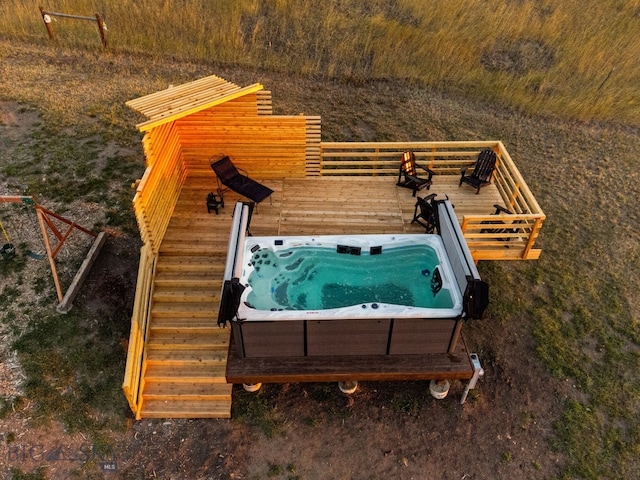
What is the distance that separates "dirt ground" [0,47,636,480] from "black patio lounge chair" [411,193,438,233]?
2.18m

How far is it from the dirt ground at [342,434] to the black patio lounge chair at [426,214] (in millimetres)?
2177

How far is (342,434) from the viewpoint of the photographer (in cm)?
724

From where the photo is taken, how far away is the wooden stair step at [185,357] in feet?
25.0

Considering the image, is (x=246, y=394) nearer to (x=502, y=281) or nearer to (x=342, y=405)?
(x=342, y=405)

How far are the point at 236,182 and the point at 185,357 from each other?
388 centimetres

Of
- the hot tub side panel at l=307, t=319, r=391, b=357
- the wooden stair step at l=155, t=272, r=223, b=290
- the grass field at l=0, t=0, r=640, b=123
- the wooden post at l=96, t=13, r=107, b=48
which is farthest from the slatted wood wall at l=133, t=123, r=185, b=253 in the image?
the wooden post at l=96, t=13, r=107, b=48

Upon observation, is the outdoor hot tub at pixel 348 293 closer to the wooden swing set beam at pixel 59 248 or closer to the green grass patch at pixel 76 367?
the green grass patch at pixel 76 367

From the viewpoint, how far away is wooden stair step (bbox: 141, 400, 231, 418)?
727 centimetres

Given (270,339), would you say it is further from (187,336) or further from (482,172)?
(482,172)

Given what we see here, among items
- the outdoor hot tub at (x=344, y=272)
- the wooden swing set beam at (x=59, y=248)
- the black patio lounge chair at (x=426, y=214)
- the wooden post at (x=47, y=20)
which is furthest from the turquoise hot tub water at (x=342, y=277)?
the wooden post at (x=47, y=20)

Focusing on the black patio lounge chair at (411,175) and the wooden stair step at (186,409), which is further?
the black patio lounge chair at (411,175)

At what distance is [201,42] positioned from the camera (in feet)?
59.6

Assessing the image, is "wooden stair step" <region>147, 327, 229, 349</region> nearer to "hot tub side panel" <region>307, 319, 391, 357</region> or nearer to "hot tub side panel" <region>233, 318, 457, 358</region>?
"hot tub side panel" <region>233, 318, 457, 358</region>

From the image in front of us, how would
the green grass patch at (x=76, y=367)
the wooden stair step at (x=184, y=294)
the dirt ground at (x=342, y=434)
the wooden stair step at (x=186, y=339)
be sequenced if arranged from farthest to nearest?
the wooden stair step at (x=184, y=294), the wooden stair step at (x=186, y=339), the green grass patch at (x=76, y=367), the dirt ground at (x=342, y=434)
